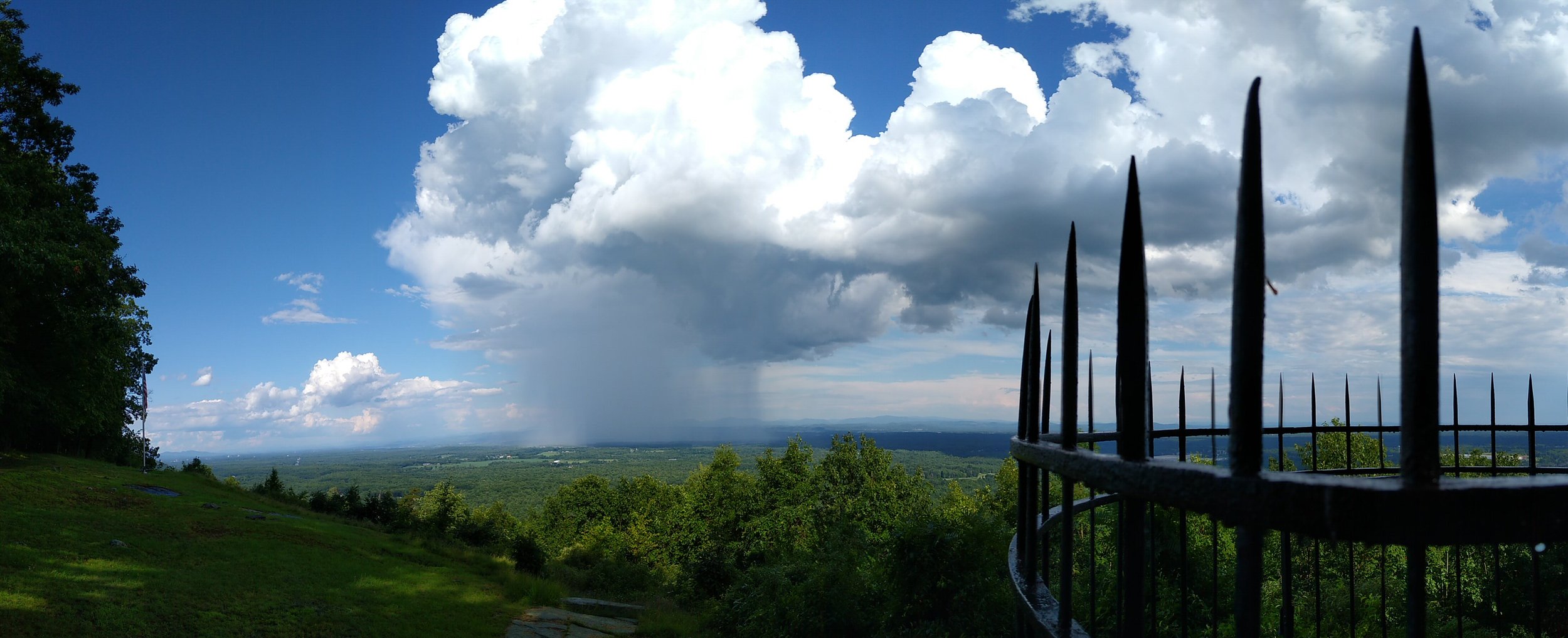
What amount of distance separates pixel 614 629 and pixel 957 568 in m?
8.23

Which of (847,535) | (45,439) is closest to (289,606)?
(847,535)

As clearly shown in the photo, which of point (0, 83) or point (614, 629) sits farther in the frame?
point (0, 83)

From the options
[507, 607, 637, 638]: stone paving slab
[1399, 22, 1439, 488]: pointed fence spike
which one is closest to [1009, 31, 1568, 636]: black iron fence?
[1399, 22, 1439, 488]: pointed fence spike

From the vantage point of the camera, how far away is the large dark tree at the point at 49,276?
18.8 metres

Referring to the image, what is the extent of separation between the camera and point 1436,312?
102cm

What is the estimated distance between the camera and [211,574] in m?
13.4

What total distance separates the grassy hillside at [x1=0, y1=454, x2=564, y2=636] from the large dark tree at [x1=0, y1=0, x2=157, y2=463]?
4921 millimetres

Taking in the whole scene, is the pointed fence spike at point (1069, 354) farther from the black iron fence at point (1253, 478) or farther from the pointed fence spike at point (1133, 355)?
the pointed fence spike at point (1133, 355)

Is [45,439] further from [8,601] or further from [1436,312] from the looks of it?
[1436,312]

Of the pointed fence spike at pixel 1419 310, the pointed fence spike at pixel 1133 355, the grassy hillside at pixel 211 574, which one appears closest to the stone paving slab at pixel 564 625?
the grassy hillside at pixel 211 574

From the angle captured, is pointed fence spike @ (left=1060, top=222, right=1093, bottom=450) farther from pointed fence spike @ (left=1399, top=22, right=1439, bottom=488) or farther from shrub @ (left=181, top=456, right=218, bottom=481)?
shrub @ (left=181, top=456, right=218, bottom=481)

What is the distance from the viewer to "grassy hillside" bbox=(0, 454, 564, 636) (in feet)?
Answer: 36.0

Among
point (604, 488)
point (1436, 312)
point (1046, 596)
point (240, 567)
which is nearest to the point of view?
point (1436, 312)

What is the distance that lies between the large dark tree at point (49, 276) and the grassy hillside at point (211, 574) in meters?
4.92
